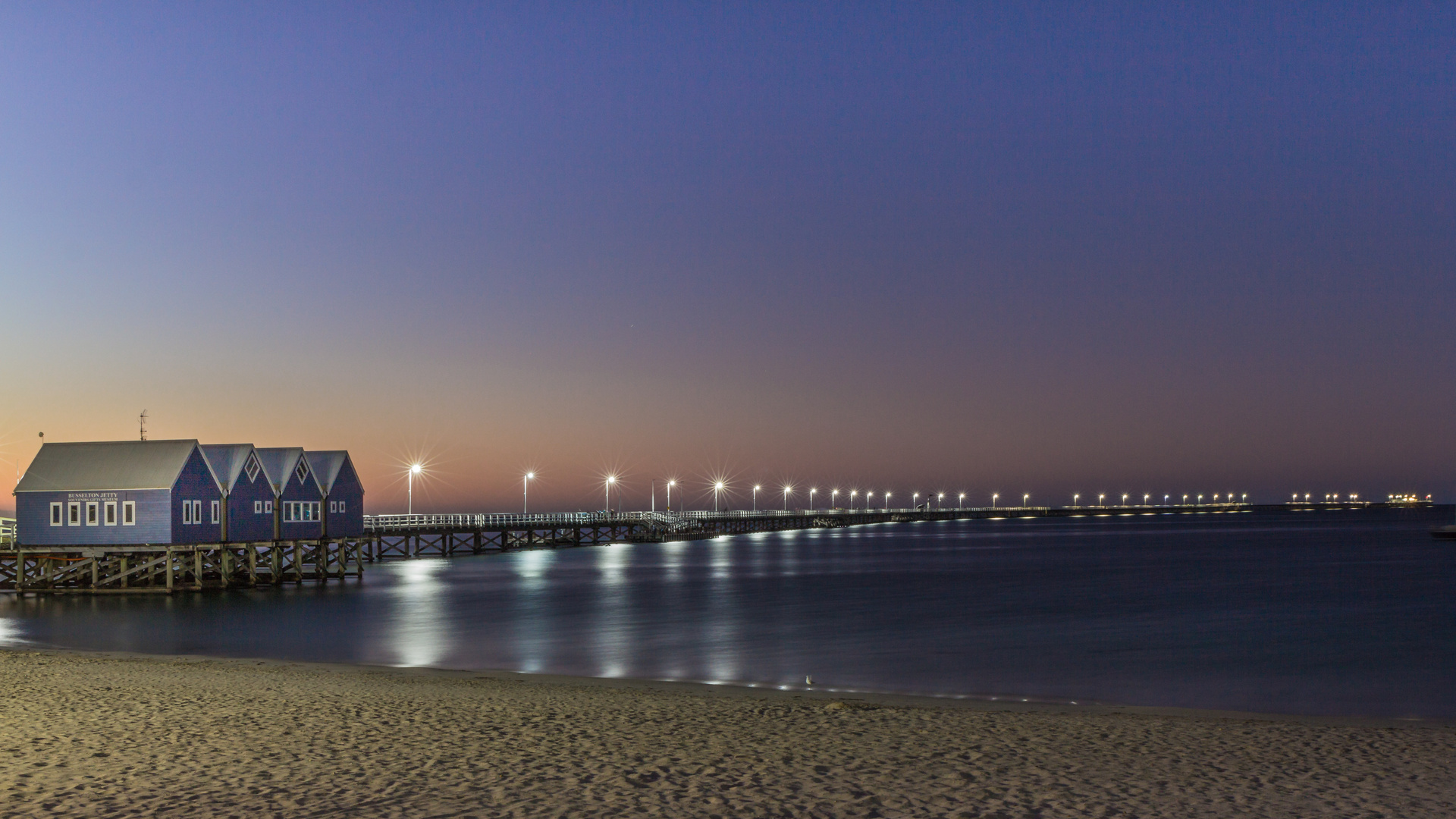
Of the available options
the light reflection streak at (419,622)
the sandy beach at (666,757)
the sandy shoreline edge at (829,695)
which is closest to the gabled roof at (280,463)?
the light reflection streak at (419,622)

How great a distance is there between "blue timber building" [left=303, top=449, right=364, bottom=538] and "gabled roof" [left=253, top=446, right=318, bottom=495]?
71.9 inches

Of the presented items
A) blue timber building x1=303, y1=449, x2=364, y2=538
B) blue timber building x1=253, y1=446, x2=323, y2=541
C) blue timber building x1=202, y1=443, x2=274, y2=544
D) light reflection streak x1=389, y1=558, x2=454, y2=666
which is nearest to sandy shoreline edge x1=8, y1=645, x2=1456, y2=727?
light reflection streak x1=389, y1=558, x2=454, y2=666

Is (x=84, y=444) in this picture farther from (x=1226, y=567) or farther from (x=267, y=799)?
(x=1226, y=567)

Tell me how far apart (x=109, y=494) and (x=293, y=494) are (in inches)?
421

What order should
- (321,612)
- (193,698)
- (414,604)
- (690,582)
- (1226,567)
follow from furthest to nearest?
(1226,567) → (690,582) → (414,604) → (321,612) → (193,698)

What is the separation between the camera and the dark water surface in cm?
2588

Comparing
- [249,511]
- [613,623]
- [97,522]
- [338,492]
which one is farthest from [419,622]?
[338,492]

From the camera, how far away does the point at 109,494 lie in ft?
156

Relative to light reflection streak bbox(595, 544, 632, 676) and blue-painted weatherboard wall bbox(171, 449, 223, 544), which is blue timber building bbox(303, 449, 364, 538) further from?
light reflection streak bbox(595, 544, 632, 676)

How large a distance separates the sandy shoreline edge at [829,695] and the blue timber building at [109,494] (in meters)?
20.1

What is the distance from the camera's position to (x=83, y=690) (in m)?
19.6

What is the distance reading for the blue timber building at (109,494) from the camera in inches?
1875

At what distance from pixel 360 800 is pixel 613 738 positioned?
4174mm

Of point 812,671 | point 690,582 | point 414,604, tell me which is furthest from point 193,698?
point 690,582
